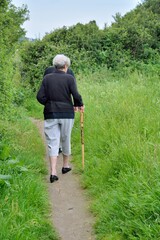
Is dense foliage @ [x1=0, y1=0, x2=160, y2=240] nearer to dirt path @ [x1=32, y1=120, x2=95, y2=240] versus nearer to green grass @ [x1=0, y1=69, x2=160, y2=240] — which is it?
A: green grass @ [x1=0, y1=69, x2=160, y2=240]

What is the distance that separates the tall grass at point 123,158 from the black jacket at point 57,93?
3.25 feet

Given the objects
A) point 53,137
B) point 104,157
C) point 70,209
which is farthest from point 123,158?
point 53,137

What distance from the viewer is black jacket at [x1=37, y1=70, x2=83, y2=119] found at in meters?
5.84

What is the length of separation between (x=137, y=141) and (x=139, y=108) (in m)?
1.89

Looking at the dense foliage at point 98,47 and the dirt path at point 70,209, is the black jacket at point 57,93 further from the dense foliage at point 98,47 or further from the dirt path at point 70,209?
the dense foliage at point 98,47

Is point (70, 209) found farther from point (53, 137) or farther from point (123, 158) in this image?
point (53, 137)

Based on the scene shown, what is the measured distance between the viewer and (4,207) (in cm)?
391

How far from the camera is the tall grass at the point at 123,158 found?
12.0 feet

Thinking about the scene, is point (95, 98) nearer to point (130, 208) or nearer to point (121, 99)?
point (121, 99)

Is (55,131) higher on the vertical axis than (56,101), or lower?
lower

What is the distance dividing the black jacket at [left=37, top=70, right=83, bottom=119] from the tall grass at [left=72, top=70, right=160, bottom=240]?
99 cm

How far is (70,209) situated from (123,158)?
1.05 metres

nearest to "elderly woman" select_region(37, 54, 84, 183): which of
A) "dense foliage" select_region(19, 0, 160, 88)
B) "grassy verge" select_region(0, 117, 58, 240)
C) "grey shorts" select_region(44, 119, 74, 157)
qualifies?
"grey shorts" select_region(44, 119, 74, 157)

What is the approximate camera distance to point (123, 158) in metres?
5.05
